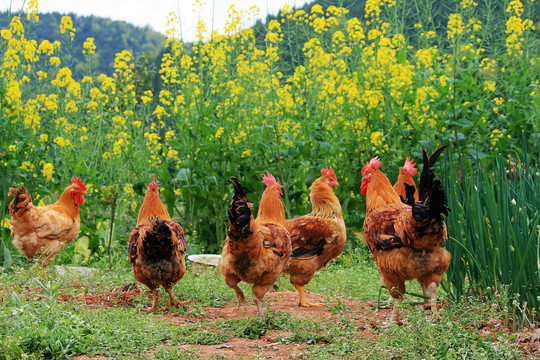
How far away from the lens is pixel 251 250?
409 cm

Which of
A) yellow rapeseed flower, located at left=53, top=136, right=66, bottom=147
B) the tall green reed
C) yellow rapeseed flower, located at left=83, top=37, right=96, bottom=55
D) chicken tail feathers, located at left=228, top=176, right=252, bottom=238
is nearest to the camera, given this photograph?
the tall green reed

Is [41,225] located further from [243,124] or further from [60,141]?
[243,124]

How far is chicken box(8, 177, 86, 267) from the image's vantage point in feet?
18.1

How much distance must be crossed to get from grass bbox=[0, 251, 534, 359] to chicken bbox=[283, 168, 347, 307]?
1.95 ft

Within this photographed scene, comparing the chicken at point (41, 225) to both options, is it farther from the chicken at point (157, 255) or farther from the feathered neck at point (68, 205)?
the chicken at point (157, 255)

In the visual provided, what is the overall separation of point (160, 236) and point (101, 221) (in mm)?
3135

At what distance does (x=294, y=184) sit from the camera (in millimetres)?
7324

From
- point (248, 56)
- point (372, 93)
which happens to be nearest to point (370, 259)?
point (372, 93)

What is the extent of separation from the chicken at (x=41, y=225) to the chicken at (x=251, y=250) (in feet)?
7.53

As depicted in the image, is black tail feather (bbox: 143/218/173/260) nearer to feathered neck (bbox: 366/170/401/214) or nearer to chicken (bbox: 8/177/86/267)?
chicken (bbox: 8/177/86/267)

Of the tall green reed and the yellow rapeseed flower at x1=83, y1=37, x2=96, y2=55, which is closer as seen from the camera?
the tall green reed

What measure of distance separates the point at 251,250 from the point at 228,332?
2.16ft

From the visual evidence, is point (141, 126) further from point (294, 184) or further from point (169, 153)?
point (294, 184)

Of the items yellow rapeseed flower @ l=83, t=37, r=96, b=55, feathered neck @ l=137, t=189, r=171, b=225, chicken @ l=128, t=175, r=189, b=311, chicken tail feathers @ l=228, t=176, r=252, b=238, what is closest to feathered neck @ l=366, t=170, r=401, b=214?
chicken tail feathers @ l=228, t=176, r=252, b=238
